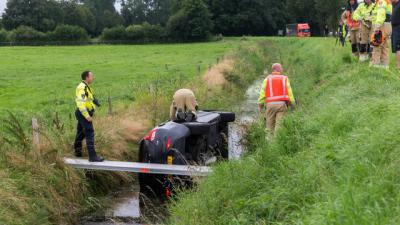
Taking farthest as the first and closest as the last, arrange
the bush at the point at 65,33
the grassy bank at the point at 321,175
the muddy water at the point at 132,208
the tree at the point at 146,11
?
1. the tree at the point at 146,11
2. the bush at the point at 65,33
3. the muddy water at the point at 132,208
4. the grassy bank at the point at 321,175

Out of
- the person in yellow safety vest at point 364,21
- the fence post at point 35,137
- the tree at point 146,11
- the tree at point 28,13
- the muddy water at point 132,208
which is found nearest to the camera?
the muddy water at point 132,208

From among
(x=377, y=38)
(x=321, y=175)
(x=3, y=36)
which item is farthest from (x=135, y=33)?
(x=321, y=175)

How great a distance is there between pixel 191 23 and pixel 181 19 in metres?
1.90

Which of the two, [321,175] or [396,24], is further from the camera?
[396,24]

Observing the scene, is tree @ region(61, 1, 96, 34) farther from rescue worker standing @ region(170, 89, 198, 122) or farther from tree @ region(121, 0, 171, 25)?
rescue worker standing @ region(170, 89, 198, 122)

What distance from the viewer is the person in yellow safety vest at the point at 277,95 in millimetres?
10891

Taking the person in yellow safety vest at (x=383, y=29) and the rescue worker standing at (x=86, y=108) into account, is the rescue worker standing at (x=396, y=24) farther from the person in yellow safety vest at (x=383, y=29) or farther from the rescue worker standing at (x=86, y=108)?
the rescue worker standing at (x=86, y=108)

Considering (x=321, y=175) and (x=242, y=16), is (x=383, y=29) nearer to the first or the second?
(x=321, y=175)

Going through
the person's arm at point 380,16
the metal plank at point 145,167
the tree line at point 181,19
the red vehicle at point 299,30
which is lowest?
the metal plank at point 145,167

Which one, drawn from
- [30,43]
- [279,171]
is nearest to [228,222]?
[279,171]

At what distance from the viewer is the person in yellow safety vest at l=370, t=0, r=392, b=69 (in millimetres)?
12347

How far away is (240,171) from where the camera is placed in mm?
8078

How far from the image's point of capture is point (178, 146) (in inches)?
374

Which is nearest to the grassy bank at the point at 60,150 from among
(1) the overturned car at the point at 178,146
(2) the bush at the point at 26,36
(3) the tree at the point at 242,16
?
(1) the overturned car at the point at 178,146
